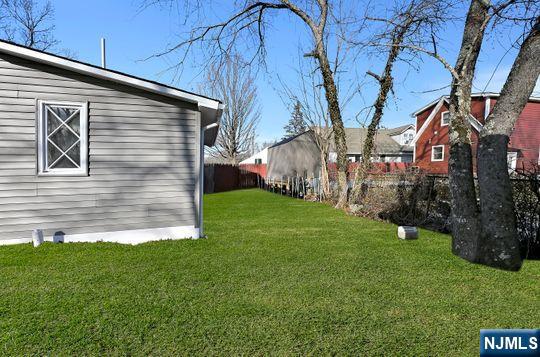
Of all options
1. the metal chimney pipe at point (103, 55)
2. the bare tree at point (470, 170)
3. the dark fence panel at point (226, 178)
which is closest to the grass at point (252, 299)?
the bare tree at point (470, 170)

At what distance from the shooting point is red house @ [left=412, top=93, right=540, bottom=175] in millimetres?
18484

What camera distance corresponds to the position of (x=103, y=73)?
562 cm

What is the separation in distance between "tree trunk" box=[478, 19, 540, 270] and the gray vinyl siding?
476cm

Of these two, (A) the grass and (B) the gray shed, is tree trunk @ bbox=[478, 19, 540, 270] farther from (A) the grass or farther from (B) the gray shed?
(B) the gray shed

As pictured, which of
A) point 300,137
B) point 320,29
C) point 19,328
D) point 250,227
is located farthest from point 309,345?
point 300,137

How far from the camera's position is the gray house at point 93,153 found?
5316mm

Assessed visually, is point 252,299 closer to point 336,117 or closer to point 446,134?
point 336,117

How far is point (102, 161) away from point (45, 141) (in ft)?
2.90

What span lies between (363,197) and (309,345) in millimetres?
8860

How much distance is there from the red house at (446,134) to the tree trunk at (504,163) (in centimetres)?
1346

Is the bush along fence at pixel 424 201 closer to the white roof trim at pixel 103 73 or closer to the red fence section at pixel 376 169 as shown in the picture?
the red fence section at pixel 376 169

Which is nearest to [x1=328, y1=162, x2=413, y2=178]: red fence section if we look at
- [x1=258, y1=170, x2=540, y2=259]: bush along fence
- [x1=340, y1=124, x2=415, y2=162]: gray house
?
[x1=258, y1=170, x2=540, y2=259]: bush along fence

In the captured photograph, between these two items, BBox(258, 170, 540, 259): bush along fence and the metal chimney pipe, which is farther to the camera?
the metal chimney pipe

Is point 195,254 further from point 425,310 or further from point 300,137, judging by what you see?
point 300,137
